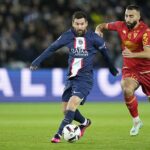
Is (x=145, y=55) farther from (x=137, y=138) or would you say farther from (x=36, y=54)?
(x=36, y=54)

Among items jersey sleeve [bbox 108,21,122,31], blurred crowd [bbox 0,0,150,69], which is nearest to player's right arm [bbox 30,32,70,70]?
jersey sleeve [bbox 108,21,122,31]

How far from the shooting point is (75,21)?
8.90 m

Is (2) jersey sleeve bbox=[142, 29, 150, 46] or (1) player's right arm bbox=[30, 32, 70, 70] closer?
(1) player's right arm bbox=[30, 32, 70, 70]

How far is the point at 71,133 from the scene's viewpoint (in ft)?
27.9

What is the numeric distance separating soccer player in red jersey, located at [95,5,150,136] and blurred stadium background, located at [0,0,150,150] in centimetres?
101

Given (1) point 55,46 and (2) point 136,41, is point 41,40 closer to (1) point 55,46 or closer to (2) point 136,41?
(2) point 136,41

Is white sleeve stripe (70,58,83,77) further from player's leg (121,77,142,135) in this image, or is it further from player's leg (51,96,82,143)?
player's leg (121,77,142,135)

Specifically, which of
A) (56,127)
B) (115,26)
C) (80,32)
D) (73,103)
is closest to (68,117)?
(73,103)

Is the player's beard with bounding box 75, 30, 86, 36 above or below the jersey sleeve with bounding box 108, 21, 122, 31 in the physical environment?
below

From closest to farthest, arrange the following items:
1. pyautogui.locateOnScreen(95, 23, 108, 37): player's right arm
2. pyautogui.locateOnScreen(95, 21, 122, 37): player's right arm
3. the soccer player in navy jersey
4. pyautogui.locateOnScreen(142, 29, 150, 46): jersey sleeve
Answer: the soccer player in navy jersey
pyautogui.locateOnScreen(142, 29, 150, 46): jersey sleeve
pyautogui.locateOnScreen(95, 23, 108, 37): player's right arm
pyautogui.locateOnScreen(95, 21, 122, 37): player's right arm

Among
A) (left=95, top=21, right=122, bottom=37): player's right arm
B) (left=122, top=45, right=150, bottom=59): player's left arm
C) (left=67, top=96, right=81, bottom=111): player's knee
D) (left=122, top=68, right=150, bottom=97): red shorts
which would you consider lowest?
(left=67, top=96, right=81, bottom=111): player's knee

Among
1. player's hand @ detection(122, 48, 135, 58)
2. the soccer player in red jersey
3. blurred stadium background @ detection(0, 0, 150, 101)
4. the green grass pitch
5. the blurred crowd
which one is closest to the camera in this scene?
the green grass pitch

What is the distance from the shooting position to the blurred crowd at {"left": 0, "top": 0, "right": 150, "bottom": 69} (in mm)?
18875

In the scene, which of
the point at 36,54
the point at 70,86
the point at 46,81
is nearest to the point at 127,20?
the point at 70,86
